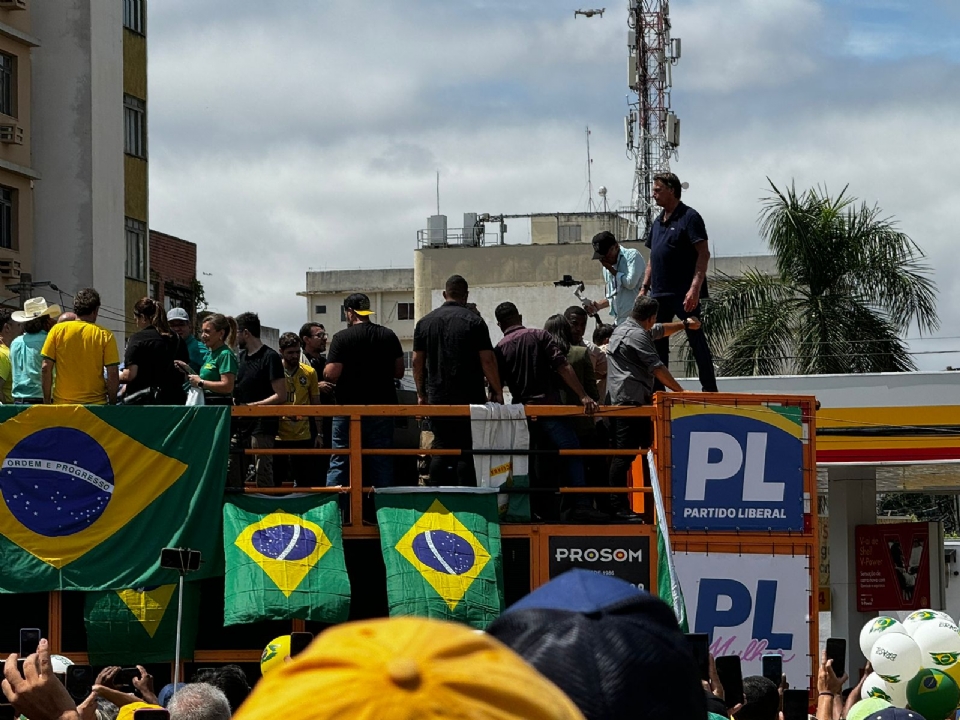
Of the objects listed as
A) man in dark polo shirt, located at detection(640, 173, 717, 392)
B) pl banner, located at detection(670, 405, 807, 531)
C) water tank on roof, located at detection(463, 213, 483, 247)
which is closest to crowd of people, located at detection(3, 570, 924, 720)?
pl banner, located at detection(670, 405, 807, 531)

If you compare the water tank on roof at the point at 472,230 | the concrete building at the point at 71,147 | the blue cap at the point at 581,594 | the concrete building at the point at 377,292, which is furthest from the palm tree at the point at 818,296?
the concrete building at the point at 377,292

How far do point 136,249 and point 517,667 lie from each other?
1334 inches

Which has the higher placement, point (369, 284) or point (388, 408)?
point (369, 284)

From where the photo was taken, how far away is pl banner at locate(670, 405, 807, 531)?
10.8 metres

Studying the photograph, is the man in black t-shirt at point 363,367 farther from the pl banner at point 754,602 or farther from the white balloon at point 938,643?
the white balloon at point 938,643

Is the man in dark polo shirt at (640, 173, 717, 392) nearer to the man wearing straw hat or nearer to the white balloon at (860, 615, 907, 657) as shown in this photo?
the white balloon at (860, 615, 907, 657)

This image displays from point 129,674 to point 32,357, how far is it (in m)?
5.08

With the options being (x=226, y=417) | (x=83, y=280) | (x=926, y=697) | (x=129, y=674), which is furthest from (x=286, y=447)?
(x=83, y=280)

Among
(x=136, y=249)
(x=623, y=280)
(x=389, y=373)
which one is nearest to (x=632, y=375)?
(x=623, y=280)

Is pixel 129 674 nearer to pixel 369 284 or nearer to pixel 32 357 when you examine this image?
pixel 32 357

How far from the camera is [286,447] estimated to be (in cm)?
1134

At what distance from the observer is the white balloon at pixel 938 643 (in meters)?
7.48

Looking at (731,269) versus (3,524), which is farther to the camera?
(731,269)

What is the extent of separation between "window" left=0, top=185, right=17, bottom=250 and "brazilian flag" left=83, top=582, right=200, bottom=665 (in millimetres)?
21259
